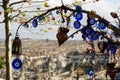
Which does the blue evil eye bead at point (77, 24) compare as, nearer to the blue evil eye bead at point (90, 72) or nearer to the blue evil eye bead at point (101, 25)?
the blue evil eye bead at point (101, 25)

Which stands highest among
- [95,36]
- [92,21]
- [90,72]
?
[92,21]

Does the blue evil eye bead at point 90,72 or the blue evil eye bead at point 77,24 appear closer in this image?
the blue evil eye bead at point 77,24

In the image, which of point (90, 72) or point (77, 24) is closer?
point (77, 24)

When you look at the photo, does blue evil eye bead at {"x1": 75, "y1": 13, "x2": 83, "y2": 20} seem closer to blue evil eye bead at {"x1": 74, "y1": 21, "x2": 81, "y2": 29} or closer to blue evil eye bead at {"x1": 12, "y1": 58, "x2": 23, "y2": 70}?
blue evil eye bead at {"x1": 74, "y1": 21, "x2": 81, "y2": 29}

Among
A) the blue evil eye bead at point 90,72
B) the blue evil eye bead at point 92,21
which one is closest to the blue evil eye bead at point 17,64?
the blue evil eye bead at point 90,72

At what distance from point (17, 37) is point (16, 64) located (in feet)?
0.76

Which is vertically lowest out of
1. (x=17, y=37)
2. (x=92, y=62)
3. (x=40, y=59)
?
(x=40, y=59)

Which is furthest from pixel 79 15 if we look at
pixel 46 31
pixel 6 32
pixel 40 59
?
pixel 40 59

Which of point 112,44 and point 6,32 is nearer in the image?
point 112,44

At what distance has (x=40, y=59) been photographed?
16712cm

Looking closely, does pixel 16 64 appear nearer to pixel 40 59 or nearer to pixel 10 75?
pixel 10 75

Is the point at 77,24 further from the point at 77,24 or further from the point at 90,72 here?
the point at 90,72

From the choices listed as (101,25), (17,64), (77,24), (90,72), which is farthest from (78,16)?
(17,64)

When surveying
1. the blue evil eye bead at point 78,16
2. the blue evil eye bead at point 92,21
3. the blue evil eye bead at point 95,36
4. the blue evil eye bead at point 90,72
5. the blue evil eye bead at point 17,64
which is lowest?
the blue evil eye bead at point 90,72
